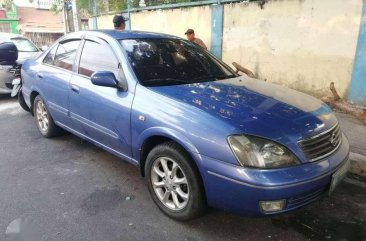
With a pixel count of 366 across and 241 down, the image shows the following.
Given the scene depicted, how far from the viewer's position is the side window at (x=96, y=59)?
3689 millimetres

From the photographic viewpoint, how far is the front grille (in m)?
2.64

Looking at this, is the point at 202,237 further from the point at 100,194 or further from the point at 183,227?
the point at 100,194

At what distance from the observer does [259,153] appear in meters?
2.53

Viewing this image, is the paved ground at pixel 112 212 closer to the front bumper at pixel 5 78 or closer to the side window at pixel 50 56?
the side window at pixel 50 56

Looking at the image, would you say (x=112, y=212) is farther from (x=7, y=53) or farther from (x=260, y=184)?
(x=7, y=53)

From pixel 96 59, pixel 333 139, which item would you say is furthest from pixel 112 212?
pixel 333 139

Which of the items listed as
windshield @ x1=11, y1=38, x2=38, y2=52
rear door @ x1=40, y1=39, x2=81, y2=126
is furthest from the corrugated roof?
rear door @ x1=40, y1=39, x2=81, y2=126

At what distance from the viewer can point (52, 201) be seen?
343 cm

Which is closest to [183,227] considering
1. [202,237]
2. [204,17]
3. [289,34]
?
[202,237]

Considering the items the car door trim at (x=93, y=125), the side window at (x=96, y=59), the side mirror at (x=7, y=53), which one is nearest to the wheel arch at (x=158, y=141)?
the car door trim at (x=93, y=125)

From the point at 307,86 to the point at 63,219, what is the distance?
5321 mm

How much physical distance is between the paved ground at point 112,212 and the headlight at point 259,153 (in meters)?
0.73

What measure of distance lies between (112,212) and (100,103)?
1124mm

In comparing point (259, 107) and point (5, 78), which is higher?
point (259, 107)
